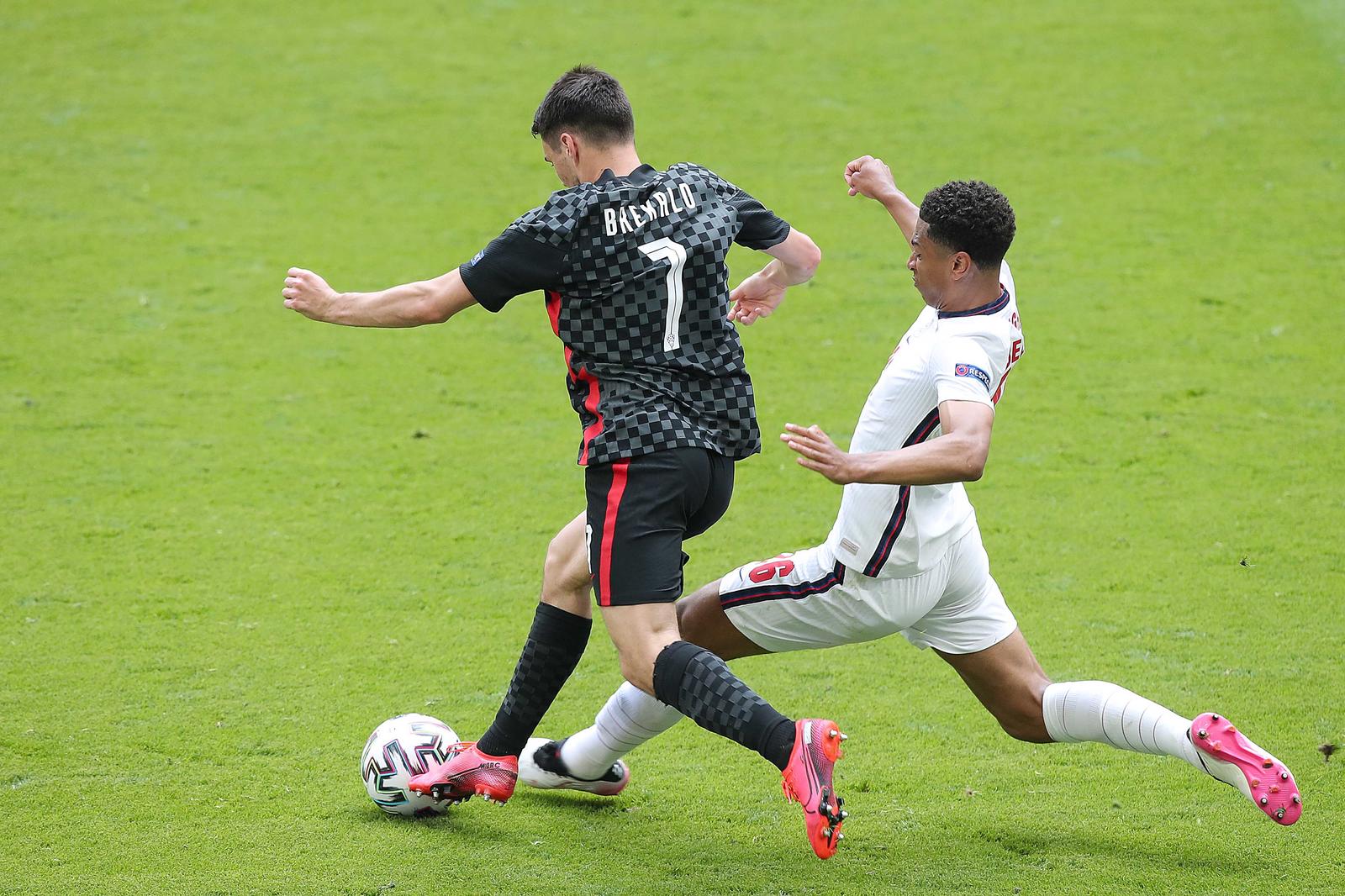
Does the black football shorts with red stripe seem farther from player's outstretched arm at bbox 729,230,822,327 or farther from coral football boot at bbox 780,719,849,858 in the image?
player's outstretched arm at bbox 729,230,822,327

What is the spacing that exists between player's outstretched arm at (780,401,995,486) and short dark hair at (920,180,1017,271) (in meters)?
0.57

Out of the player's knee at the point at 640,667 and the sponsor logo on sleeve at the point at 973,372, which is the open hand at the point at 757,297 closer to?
the sponsor logo on sleeve at the point at 973,372

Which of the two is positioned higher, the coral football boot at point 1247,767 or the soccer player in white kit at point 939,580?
the soccer player in white kit at point 939,580

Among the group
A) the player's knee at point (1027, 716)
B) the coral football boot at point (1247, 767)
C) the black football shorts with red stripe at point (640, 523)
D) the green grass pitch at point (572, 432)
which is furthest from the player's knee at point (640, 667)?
the coral football boot at point (1247, 767)

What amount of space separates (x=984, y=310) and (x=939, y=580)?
779 millimetres

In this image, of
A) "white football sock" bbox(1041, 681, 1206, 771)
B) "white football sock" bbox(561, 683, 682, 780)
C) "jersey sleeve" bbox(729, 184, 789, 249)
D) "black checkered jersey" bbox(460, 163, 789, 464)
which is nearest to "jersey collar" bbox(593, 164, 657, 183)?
"black checkered jersey" bbox(460, 163, 789, 464)

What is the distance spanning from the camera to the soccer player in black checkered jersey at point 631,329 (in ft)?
12.1

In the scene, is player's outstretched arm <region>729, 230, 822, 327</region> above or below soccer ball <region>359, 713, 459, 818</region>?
above

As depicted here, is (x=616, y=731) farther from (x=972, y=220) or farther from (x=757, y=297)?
(x=972, y=220)

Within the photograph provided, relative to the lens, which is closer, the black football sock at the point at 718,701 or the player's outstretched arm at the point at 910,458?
the player's outstretched arm at the point at 910,458

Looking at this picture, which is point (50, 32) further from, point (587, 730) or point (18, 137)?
point (587, 730)

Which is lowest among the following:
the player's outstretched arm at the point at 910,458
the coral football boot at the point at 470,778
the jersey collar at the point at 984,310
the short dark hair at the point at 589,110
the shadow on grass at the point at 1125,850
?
the shadow on grass at the point at 1125,850

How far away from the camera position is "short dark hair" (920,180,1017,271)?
373cm

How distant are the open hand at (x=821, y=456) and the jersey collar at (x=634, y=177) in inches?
38.7
